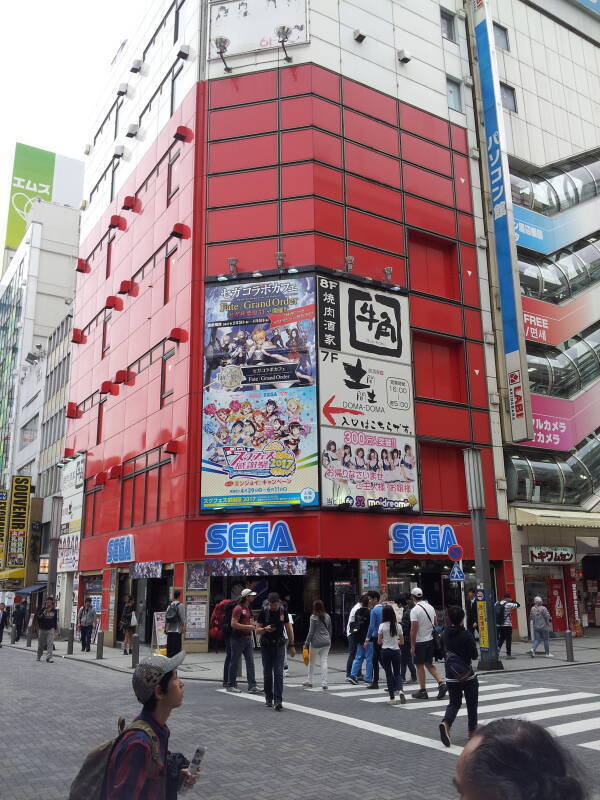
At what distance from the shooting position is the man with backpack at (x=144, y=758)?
312 cm

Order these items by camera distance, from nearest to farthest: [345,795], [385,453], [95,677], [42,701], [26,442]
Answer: [345,795], [42,701], [95,677], [385,453], [26,442]

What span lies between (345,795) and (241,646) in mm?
6772

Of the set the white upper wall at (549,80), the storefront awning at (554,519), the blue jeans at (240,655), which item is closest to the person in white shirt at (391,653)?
the blue jeans at (240,655)

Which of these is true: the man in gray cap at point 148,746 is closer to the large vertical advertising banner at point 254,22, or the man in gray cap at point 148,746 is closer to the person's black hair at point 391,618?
the person's black hair at point 391,618

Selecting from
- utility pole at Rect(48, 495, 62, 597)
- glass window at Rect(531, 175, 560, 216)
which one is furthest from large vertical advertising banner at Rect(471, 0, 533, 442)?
utility pole at Rect(48, 495, 62, 597)

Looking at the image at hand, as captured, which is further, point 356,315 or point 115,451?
point 115,451

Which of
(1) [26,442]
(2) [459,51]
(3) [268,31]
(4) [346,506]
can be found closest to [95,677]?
(4) [346,506]

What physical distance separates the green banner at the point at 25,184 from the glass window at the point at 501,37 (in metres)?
65.2

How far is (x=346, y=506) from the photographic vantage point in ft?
75.4

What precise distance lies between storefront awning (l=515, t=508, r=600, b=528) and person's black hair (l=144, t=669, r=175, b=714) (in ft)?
80.5

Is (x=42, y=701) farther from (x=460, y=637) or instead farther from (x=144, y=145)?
(x=144, y=145)

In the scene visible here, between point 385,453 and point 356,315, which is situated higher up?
point 356,315

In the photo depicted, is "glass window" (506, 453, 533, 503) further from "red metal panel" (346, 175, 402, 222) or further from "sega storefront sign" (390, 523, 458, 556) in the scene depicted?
"red metal panel" (346, 175, 402, 222)

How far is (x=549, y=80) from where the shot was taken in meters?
35.8
